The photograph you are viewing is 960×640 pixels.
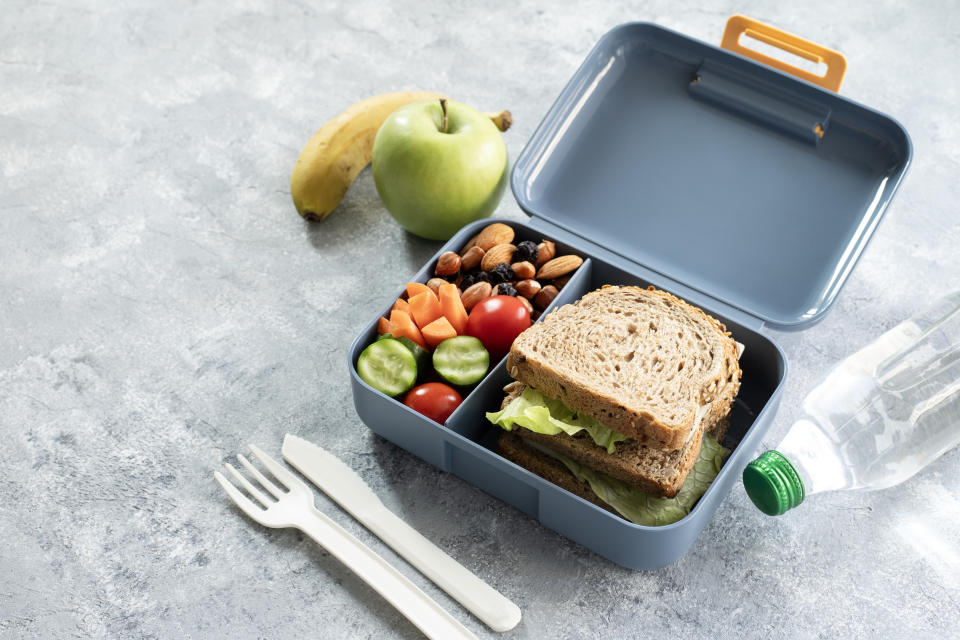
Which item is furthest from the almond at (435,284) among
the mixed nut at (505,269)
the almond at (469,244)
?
the almond at (469,244)

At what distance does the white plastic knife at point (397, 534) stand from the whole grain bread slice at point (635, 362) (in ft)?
0.95

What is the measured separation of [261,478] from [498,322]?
45cm

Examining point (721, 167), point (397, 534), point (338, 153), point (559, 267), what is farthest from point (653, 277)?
point (338, 153)

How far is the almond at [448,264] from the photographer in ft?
5.40

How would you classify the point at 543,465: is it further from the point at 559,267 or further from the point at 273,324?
the point at 273,324

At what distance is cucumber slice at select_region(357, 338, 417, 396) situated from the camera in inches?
58.4

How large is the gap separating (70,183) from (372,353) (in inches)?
37.4

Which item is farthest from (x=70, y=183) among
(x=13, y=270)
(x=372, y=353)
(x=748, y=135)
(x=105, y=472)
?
(x=748, y=135)

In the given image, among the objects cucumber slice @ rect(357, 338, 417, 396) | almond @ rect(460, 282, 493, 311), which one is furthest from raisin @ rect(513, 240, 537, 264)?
cucumber slice @ rect(357, 338, 417, 396)

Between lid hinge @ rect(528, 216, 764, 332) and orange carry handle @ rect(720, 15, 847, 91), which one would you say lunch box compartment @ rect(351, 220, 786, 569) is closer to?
lid hinge @ rect(528, 216, 764, 332)

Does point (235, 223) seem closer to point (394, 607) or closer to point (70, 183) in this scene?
point (70, 183)

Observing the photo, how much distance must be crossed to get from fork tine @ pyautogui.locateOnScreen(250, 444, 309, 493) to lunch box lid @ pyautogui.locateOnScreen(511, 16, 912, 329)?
619 millimetres

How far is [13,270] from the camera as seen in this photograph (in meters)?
1.87

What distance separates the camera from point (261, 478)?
1.51 meters
